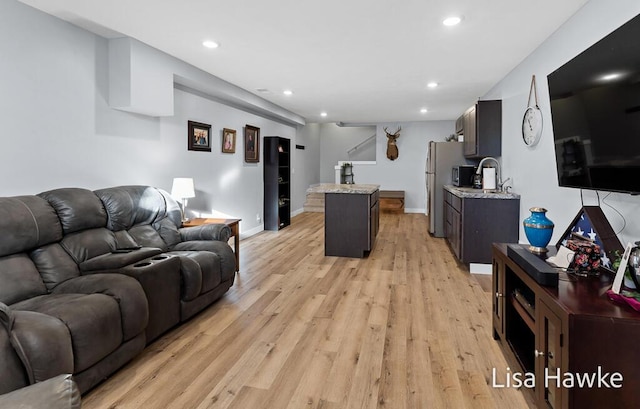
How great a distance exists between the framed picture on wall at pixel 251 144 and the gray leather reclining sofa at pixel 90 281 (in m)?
2.93

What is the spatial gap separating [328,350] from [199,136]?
345 centimetres

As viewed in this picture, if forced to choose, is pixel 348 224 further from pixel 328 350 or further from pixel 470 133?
pixel 328 350

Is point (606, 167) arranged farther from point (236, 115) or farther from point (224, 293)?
point (236, 115)

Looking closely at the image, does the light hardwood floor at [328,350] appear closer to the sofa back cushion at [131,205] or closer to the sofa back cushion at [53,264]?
the sofa back cushion at [53,264]

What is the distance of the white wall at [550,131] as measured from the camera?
215 centimetres

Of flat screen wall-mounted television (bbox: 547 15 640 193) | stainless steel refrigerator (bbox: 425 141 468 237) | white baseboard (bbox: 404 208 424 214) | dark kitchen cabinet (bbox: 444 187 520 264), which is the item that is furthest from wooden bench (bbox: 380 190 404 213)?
flat screen wall-mounted television (bbox: 547 15 640 193)

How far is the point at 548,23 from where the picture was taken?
2924 millimetres

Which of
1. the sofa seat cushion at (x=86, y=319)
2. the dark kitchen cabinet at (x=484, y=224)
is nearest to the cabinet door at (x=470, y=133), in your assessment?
the dark kitchen cabinet at (x=484, y=224)

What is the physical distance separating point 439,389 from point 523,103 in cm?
311

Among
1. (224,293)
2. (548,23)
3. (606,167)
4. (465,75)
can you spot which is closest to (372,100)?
(465,75)

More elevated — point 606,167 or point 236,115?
point 236,115

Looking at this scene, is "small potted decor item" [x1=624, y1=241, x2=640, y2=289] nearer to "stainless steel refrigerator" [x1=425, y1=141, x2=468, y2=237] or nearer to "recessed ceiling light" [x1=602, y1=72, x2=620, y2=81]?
"recessed ceiling light" [x1=602, y1=72, x2=620, y2=81]

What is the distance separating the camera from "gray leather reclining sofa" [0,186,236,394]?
1678mm

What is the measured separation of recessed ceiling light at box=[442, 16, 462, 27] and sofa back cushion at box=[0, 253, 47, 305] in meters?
3.36
